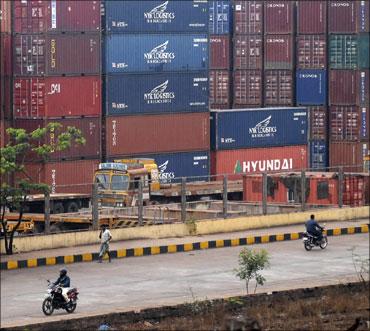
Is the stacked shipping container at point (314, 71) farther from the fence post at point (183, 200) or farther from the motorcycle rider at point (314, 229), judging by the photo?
the motorcycle rider at point (314, 229)

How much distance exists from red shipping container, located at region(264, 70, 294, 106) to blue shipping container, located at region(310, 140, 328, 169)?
1.98m

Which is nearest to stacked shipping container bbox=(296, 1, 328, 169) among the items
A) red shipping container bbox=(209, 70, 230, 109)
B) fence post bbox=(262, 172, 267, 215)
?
red shipping container bbox=(209, 70, 230, 109)

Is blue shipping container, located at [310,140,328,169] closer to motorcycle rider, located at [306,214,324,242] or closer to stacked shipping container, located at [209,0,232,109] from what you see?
stacked shipping container, located at [209,0,232,109]

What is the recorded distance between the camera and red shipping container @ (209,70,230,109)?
166ft

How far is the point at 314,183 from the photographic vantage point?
34.4 m

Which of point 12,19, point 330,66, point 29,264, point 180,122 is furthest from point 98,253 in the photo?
point 330,66

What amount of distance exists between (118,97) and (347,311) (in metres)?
22.1

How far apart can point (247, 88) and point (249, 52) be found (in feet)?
4.77

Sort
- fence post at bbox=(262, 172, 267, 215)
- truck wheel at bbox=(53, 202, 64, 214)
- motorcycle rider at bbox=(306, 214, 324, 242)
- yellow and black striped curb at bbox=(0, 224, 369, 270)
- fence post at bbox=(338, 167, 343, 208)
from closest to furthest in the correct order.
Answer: yellow and black striped curb at bbox=(0, 224, 369, 270)
motorcycle rider at bbox=(306, 214, 324, 242)
fence post at bbox=(262, 172, 267, 215)
truck wheel at bbox=(53, 202, 64, 214)
fence post at bbox=(338, 167, 343, 208)

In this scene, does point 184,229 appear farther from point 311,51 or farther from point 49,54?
point 311,51

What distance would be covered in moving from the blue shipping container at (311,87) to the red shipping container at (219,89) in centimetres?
290

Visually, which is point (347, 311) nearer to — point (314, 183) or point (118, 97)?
point (314, 183)

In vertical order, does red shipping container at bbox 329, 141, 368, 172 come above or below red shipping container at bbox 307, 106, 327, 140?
below

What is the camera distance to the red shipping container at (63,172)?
3681cm
